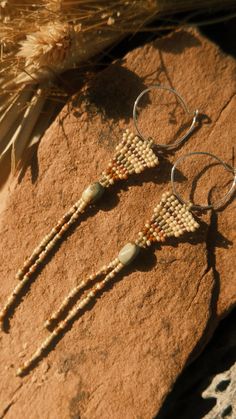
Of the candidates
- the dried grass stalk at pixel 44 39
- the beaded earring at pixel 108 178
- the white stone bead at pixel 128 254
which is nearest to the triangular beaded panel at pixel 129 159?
the beaded earring at pixel 108 178

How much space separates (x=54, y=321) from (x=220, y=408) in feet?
2.47

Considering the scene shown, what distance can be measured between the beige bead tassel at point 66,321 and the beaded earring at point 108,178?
0.22 m

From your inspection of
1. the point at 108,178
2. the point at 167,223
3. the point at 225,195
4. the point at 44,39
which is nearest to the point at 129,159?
the point at 108,178

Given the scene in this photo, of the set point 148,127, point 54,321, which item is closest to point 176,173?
point 148,127

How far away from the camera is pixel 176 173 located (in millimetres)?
2490

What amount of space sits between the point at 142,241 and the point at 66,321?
0.46m

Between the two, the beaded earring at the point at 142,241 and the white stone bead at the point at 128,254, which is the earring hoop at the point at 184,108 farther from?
the white stone bead at the point at 128,254

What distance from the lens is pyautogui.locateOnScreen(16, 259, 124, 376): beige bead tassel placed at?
2.42 m

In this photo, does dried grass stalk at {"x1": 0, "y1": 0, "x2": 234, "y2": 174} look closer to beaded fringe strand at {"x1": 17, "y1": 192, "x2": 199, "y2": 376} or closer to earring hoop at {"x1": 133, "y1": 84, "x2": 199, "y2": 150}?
earring hoop at {"x1": 133, "y1": 84, "x2": 199, "y2": 150}

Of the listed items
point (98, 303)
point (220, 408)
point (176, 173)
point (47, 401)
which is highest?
point (176, 173)

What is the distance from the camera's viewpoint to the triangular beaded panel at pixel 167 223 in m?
2.40

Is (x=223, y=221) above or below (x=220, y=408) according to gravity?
above

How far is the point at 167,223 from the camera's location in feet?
7.93

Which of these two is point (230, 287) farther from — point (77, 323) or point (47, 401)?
point (47, 401)
